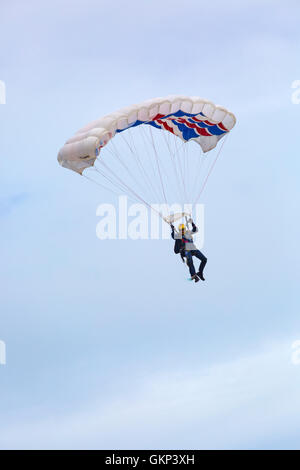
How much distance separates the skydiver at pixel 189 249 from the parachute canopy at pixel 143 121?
11.9ft

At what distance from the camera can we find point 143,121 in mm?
30109

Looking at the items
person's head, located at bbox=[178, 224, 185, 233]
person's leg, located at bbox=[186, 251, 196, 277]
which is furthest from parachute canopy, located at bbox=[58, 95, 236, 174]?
person's leg, located at bbox=[186, 251, 196, 277]

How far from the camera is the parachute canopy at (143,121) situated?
2877cm

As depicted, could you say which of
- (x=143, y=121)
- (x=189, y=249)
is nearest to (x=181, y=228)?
(x=189, y=249)

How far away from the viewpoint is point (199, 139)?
34031 millimetres

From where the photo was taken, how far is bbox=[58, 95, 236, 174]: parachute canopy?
28766 mm

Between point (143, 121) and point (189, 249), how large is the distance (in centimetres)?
446

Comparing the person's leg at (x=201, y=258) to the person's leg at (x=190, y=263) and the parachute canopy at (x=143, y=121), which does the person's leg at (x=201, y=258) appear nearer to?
the person's leg at (x=190, y=263)

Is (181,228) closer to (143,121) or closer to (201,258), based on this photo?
(201,258)

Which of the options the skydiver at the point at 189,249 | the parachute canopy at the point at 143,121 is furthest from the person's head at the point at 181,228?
the parachute canopy at the point at 143,121

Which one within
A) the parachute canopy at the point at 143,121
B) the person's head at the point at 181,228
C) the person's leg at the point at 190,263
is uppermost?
the parachute canopy at the point at 143,121

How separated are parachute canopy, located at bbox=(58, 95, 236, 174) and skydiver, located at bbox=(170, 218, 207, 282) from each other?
11.9 ft
